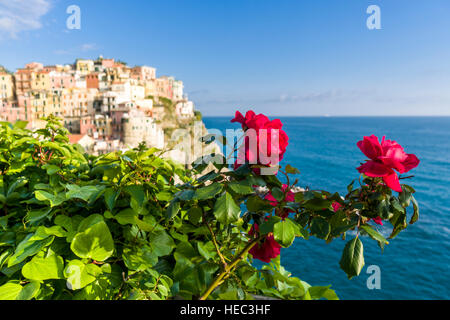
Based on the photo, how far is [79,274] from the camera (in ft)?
3.33

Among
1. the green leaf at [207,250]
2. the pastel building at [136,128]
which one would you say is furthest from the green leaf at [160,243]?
the pastel building at [136,128]

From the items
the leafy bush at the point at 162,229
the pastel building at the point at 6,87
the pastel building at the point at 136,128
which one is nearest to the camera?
the leafy bush at the point at 162,229

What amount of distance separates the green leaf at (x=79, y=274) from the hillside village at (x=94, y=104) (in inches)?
1269

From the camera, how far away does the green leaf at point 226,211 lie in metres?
0.93

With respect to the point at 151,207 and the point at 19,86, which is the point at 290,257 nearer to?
the point at 151,207

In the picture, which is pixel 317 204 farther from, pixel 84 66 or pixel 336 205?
pixel 84 66

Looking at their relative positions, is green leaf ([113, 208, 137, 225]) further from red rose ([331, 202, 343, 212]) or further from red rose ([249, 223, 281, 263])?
red rose ([331, 202, 343, 212])

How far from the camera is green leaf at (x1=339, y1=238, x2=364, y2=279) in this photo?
85cm

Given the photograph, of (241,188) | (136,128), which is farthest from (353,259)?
(136,128)

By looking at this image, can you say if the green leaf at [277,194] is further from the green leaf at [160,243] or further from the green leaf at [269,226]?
the green leaf at [160,243]

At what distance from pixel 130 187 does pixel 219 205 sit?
44 cm

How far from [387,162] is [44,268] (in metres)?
1.31

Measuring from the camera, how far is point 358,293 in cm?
1619
